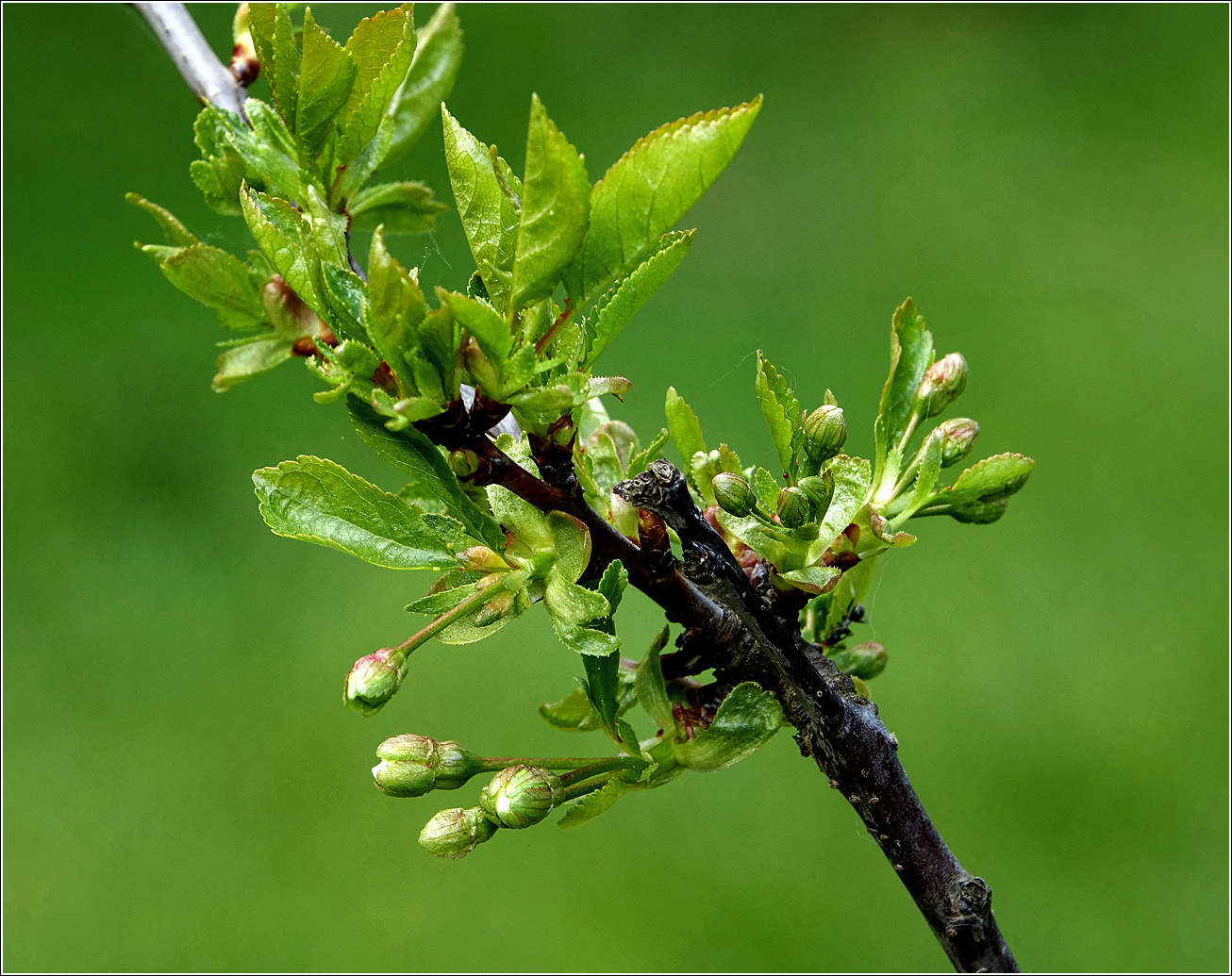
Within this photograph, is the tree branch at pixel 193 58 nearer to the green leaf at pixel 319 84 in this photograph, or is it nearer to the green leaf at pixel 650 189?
the green leaf at pixel 319 84

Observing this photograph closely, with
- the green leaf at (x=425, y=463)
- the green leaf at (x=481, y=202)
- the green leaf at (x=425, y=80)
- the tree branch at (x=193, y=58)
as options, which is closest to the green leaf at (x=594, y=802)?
the green leaf at (x=425, y=463)

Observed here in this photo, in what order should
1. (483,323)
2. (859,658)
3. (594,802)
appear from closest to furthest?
1. (483,323)
2. (594,802)
3. (859,658)

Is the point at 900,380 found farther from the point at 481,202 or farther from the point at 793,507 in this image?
the point at 481,202

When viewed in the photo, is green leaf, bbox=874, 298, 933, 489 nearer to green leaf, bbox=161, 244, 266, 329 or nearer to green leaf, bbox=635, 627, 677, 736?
green leaf, bbox=635, 627, 677, 736

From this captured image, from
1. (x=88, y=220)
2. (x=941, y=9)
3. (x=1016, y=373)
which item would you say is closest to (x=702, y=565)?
(x=1016, y=373)

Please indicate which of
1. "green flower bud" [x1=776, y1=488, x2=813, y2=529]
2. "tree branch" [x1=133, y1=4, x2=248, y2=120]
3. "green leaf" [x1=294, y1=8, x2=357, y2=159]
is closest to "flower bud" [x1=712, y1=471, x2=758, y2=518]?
"green flower bud" [x1=776, y1=488, x2=813, y2=529]

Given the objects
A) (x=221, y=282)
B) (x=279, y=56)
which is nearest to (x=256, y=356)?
(x=221, y=282)
